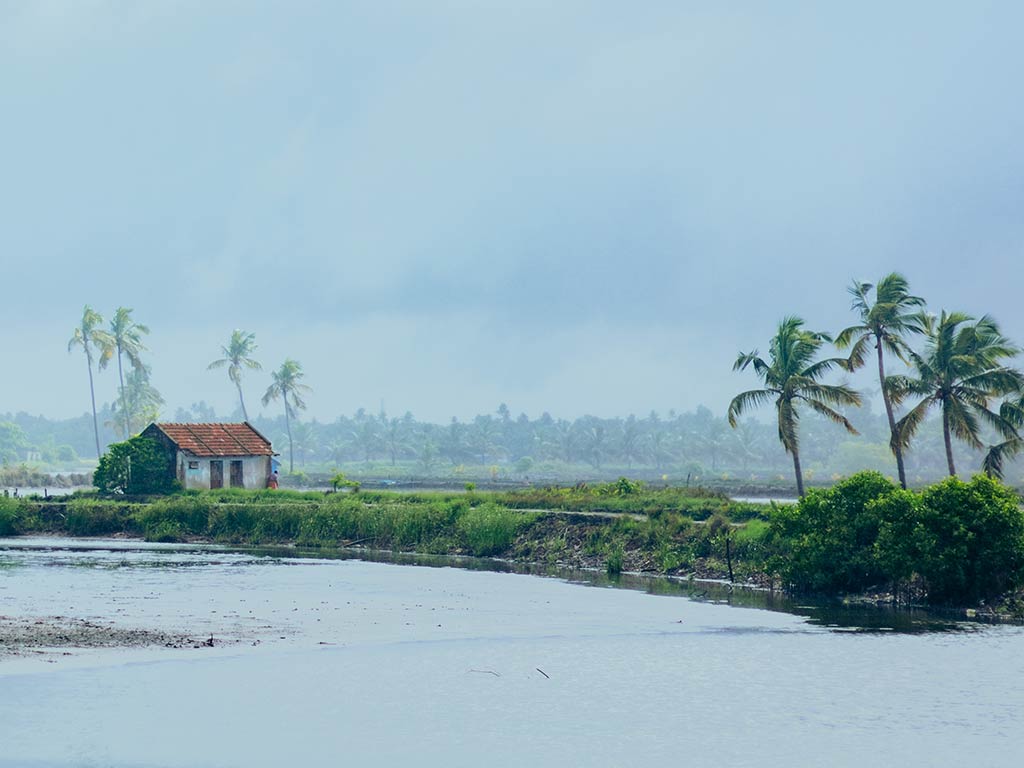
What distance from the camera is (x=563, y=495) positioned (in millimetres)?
73312

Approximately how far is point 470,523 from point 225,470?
25.3 m

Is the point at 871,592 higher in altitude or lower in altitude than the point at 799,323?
lower

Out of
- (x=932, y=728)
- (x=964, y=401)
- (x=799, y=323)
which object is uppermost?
(x=799, y=323)

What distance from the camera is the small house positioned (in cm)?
8238

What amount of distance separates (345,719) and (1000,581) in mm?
24424

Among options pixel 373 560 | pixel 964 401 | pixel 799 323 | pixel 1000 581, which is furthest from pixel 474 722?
pixel 799 323

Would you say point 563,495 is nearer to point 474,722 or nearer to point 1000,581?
point 1000,581

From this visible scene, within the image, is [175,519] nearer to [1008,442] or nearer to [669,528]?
[669,528]

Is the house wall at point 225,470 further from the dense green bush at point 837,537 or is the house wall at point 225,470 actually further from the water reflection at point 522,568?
the dense green bush at point 837,537

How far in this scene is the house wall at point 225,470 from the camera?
270 feet

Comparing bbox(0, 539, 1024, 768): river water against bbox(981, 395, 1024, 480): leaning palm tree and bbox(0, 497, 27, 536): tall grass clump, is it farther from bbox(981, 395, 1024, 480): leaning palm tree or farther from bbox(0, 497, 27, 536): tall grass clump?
bbox(0, 497, 27, 536): tall grass clump

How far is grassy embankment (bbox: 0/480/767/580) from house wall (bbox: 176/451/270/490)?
2511 mm

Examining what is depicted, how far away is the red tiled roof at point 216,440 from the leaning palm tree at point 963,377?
40.7 m

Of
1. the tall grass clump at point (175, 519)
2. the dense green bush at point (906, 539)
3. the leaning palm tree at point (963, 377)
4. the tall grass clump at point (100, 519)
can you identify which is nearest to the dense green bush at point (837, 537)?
the dense green bush at point (906, 539)
